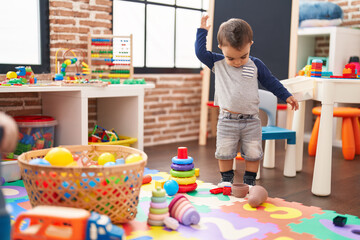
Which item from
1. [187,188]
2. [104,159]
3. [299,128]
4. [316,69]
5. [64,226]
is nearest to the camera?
[64,226]

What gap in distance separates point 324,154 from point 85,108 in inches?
59.4

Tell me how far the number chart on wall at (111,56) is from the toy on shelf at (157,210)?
1.61 meters

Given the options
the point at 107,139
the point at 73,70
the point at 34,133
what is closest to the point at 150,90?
the point at 73,70

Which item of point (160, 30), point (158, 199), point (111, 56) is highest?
point (160, 30)

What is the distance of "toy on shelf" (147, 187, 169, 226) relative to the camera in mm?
1815

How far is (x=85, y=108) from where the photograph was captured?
277cm

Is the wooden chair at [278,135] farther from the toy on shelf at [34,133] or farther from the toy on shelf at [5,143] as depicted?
the toy on shelf at [5,143]

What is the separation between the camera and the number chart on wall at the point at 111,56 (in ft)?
10.7

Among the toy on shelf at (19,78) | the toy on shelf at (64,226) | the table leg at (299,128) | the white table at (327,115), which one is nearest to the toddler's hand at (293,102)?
the white table at (327,115)

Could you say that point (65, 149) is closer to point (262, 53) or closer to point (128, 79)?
point (128, 79)

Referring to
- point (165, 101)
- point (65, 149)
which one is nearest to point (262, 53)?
point (165, 101)

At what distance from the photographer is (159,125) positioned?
4.04 meters

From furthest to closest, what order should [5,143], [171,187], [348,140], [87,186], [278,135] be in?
1. [348,140]
2. [278,135]
3. [171,187]
4. [87,186]
5. [5,143]

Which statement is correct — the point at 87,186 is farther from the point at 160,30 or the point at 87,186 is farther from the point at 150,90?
the point at 160,30
